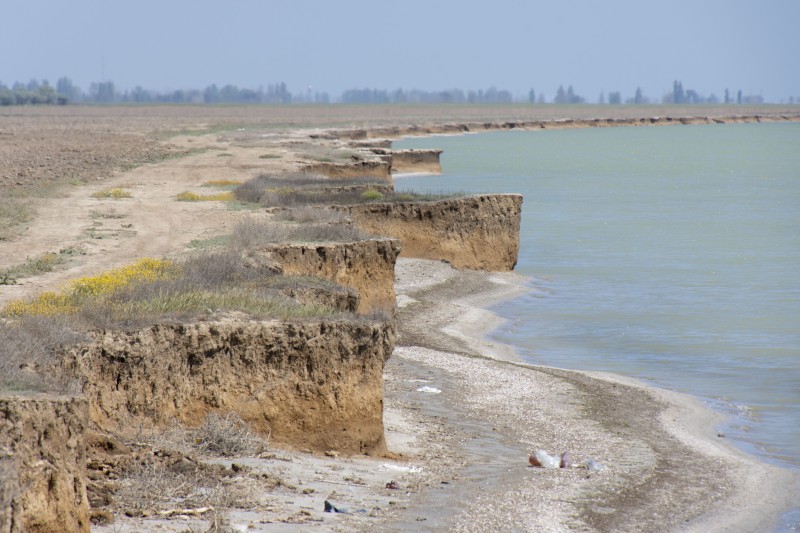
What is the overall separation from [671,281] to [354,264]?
13.5m

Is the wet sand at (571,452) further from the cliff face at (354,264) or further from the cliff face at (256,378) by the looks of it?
the cliff face at (256,378)

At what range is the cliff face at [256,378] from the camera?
10.2 m

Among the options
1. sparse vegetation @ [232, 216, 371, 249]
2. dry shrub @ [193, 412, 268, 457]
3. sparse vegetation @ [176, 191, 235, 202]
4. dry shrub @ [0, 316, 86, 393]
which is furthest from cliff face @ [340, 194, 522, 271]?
dry shrub @ [0, 316, 86, 393]

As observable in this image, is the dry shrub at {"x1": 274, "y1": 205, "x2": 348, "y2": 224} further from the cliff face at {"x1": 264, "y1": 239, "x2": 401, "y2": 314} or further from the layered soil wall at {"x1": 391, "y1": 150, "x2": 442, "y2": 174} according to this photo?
the layered soil wall at {"x1": 391, "y1": 150, "x2": 442, "y2": 174}

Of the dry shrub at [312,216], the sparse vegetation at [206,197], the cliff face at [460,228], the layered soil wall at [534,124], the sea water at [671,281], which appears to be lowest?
the sea water at [671,281]

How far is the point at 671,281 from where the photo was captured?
2970 cm

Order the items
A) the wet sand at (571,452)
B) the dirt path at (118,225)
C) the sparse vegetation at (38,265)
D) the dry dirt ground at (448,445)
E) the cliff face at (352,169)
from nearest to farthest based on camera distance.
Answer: the dry dirt ground at (448,445)
the wet sand at (571,452)
the sparse vegetation at (38,265)
the dirt path at (118,225)
the cliff face at (352,169)

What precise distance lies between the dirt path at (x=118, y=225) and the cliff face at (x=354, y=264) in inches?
81.8

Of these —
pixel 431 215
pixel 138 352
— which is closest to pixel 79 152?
pixel 431 215

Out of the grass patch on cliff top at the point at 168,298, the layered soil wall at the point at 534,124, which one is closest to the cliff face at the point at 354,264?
the grass patch on cliff top at the point at 168,298

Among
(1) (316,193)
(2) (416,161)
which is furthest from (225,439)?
(2) (416,161)

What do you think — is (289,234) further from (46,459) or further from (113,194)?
(113,194)

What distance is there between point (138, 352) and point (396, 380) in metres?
5.76

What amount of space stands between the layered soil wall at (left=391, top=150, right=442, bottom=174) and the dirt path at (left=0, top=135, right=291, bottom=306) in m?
24.2
